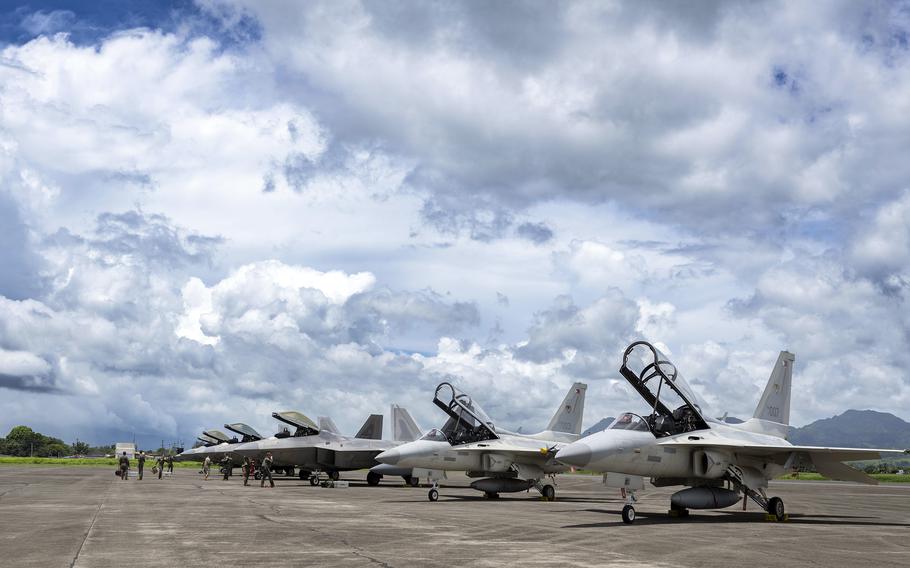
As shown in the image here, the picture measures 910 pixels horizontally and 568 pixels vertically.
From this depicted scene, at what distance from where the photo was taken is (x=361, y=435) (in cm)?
4519

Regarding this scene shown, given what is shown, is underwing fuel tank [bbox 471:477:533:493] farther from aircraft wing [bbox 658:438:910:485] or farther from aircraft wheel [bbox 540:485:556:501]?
aircraft wing [bbox 658:438:910:485]

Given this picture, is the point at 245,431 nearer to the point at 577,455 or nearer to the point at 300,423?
the point at 300,423

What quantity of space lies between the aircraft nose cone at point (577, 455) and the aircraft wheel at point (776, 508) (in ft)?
19.1

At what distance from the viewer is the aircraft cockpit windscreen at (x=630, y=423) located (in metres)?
20.3

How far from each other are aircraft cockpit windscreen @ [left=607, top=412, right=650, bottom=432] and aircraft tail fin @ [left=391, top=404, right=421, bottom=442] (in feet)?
81.7

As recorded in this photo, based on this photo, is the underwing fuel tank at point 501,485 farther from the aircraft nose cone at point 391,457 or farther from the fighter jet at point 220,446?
the fighter jet at point 220,446

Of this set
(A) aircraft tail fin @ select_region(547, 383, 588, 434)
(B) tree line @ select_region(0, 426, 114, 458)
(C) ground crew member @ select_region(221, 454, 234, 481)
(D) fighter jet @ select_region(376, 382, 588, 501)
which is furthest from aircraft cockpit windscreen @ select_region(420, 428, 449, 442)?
(B) tree line @ select_region(0, 426, 114, 458)

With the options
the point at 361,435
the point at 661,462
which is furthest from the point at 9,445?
the point at 661,462

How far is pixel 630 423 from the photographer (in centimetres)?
2042

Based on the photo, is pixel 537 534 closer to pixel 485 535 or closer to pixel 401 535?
pixel 485 535

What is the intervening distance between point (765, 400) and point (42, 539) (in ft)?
67.4

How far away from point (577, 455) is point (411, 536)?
5.78m

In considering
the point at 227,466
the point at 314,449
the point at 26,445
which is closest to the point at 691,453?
the point at 314,449

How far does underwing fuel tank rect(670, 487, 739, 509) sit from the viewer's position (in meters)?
20.3
